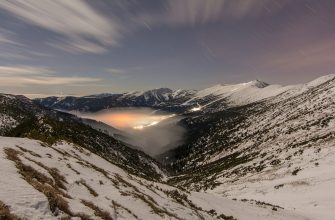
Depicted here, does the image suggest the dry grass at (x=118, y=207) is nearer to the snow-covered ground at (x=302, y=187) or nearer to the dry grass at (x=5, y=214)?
the dry grass at (x=5, y=214)

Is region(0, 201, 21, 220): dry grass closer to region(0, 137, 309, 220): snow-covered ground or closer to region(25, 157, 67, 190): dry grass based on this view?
region(0, 137, 309, 220): snow-covered ground

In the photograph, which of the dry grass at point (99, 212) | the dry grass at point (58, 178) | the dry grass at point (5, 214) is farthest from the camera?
the dry grass at point (58, 178)

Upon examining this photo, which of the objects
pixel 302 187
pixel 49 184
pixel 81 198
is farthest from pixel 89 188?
pixel 302 187

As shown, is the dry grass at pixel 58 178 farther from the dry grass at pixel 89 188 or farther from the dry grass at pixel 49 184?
the dry grass at pixel 89 188

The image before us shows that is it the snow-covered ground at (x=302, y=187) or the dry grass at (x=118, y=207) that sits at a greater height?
the dry grass at (x=118, y=207)

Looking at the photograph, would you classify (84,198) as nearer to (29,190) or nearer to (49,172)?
(49,172)

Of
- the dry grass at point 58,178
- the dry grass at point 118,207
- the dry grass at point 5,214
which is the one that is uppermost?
the dry grass at point 5,214

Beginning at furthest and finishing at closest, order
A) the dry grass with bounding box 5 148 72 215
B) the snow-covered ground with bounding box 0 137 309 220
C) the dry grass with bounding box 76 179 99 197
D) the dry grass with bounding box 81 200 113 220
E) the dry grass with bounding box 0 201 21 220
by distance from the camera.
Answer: the dry grass with bounding box 76 179 99 197
the dry grass with bounding box 81 200 113 220
the dry grass with bounding box 5 148 72 215
the snow-covered ground with bounding box 0 137 309 220
the dry grass with bounding box 0 201 21 220

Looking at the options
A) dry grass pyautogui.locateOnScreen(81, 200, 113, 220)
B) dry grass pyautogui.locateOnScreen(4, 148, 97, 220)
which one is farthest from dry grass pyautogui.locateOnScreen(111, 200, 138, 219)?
dry grass pyautogui.locateOnScreen(4, 148, 97, 220)

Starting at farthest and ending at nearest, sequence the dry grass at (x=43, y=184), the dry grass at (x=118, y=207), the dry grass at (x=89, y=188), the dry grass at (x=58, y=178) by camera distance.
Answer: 1. the dry grass at (x=89, y=188)
2. the dry grass at (x=58, y=178)
3. the dry grass at (x=118, y=207)
4. the dry grass at (x=43, y=184)

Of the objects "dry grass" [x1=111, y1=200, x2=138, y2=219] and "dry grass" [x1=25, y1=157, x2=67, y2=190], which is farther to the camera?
"dry grass" [x1=25, y1=157, x2=67, y2=190]

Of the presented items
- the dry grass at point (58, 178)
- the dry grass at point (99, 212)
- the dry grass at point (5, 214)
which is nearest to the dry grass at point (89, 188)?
the dry grass at point (58, 178)

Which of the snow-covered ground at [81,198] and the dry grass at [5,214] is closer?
the dry grass at [5,214]
